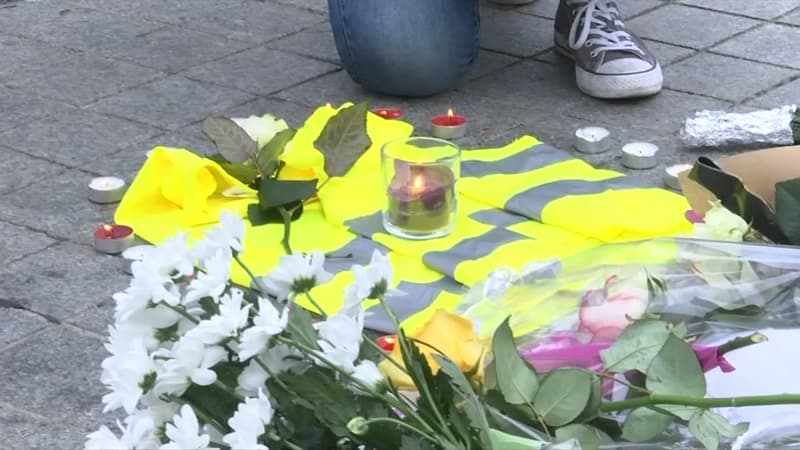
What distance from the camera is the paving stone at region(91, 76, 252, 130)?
8.80ft

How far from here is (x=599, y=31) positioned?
2.91 meters

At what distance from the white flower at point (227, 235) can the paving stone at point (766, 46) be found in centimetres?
222

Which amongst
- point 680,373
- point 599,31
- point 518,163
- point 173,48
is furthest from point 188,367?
point 173,48

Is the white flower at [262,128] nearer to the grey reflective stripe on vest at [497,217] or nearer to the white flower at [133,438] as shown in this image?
the grey reflective stripe on vest at [497,217]

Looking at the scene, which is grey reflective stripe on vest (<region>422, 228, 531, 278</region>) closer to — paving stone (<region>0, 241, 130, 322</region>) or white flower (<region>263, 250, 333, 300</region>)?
paving stone (<region>0, 241, 130, 322</region>)

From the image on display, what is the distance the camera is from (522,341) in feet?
3.37

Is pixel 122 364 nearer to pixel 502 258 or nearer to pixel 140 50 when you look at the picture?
pixel 502 258

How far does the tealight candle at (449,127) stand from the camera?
8.38 ft

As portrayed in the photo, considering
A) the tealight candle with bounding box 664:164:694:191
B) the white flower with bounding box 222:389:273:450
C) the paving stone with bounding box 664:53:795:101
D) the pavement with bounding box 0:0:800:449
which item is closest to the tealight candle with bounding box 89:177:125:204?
the pavement with bounding box 0:0:800:449

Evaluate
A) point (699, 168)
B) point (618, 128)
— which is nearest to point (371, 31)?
point (618, 128)

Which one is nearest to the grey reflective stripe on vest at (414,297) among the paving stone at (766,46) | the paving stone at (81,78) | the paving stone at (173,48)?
the paving stone at (81,78)

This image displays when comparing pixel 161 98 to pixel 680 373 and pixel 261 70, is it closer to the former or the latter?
pixel 261 70

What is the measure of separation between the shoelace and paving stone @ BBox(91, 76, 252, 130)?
2.46ft

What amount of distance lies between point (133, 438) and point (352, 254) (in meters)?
1.16
